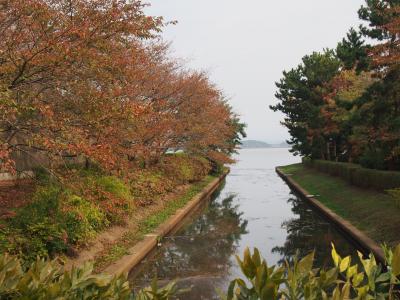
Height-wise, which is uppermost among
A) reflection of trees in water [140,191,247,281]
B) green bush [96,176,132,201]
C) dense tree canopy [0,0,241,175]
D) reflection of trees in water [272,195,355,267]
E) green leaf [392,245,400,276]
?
dense tree canopy [0,0,241,175]

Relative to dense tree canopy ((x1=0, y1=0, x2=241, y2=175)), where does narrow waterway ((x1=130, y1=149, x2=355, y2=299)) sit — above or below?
below

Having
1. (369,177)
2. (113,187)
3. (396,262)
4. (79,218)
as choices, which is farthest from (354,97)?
(396,262)

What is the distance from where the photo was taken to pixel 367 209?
1556 cm

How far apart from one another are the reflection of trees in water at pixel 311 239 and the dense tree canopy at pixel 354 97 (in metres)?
4.64

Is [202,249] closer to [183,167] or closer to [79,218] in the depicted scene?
[79,218]

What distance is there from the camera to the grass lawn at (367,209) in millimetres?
11789

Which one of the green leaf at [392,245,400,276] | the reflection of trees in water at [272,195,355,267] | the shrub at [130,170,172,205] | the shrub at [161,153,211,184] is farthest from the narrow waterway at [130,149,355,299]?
the shrub at [161,153,211,184]

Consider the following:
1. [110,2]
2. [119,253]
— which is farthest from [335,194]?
[110,2]

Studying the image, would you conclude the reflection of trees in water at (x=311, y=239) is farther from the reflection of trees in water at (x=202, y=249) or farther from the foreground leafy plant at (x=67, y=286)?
the foreground leafy plant at (x=67, y=286)

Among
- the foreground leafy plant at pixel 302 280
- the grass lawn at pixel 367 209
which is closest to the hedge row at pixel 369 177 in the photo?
the grass lawn at pixel 367 209

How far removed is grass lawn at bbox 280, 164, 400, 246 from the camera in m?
11.8

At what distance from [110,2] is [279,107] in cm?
4458

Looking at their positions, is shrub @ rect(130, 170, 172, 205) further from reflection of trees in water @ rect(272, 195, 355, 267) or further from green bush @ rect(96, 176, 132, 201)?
reflection of trees in water @ rect(272, 195, 355, 267)

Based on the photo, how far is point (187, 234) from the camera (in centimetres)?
1497
